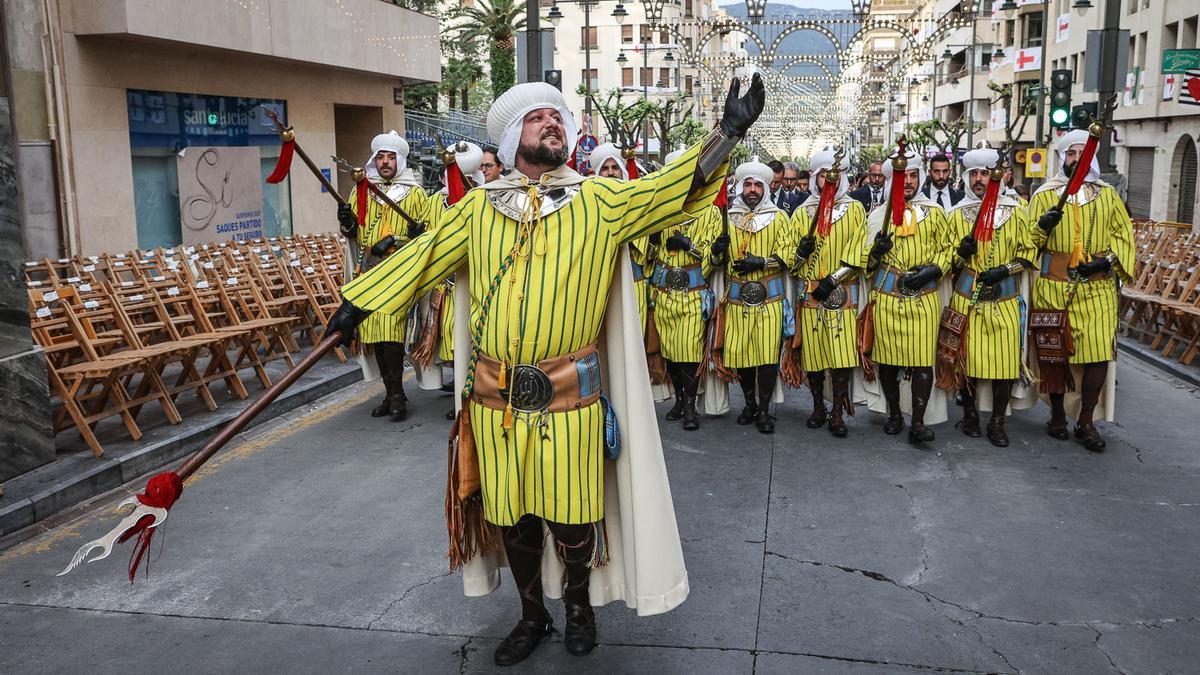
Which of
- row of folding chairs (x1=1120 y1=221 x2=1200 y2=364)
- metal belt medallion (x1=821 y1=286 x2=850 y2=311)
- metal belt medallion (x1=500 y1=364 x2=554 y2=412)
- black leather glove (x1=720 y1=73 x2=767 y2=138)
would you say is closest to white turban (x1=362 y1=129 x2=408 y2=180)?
metal belt medallion (x1=821 y1=286 x2=850 y2=311)

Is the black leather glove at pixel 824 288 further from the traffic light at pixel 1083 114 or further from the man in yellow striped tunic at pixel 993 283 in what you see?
the traffic light at pixel 1083 114

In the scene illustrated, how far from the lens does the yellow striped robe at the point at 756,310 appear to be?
8.23 m

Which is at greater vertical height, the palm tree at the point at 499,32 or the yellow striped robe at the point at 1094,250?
the palm tree at the point at 499,32

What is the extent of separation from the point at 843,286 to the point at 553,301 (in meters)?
4.70

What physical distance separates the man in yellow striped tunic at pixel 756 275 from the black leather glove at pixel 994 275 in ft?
4.38

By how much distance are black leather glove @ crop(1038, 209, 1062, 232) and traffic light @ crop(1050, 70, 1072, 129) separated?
7110 mm

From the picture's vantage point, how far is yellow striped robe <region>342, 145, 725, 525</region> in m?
4.11

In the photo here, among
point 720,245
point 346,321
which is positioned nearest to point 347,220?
point 720,245

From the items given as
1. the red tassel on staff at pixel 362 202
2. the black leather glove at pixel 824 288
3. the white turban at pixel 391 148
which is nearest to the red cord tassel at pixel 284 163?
the red tassel on staff at pixel 362 202

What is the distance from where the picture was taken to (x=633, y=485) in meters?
4.25

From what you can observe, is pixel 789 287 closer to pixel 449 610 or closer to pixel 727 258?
pixel 727 258

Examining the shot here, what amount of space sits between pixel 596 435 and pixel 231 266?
897cm

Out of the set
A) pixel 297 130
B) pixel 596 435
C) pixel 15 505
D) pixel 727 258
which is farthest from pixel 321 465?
pixel 297 130

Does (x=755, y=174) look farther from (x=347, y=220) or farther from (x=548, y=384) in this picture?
(x=548, y=384)
